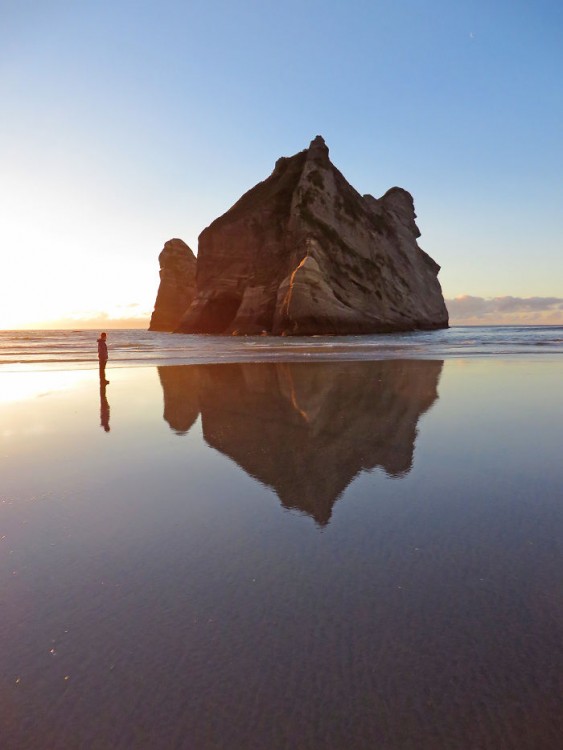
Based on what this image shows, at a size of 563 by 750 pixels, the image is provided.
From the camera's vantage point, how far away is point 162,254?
141 meters

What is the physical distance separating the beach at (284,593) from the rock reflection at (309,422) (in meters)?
0.06

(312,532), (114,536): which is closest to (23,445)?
(114,536)

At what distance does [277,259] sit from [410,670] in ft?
250

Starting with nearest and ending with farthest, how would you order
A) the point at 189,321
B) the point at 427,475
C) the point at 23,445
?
the point at 427,475 < the point at 23,445 < the point at 189,321

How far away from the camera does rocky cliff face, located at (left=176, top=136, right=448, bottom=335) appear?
62.1m

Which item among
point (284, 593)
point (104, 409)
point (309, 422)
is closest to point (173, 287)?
point (104, 409)

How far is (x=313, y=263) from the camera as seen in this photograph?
204 ft

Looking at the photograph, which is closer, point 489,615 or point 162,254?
point 489,615

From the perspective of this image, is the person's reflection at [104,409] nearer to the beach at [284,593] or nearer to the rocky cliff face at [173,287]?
the beach at [284,593]

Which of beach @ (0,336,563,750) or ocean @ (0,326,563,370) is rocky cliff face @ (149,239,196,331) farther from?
beach @ (0,336,563,750)

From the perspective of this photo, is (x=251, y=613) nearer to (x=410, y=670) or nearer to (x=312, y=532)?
(x=410, y=670)

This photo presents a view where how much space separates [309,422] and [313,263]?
56.2 metres

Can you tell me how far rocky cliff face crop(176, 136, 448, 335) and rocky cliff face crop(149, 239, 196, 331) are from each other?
173ft

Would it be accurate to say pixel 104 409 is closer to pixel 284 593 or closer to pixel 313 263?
pixel 284 593
